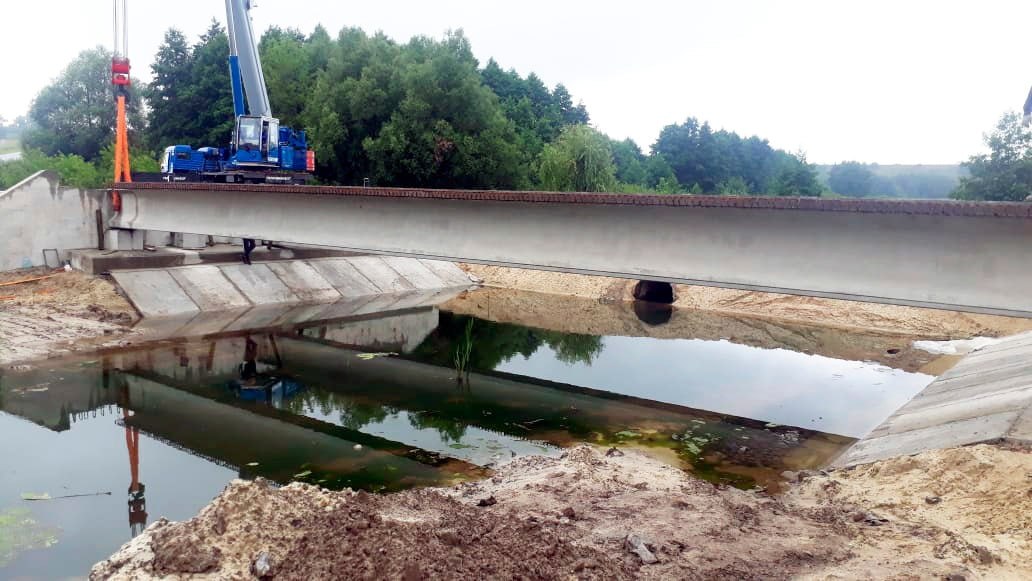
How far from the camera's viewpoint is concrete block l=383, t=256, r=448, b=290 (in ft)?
121

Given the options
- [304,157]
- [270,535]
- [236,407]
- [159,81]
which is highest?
[159,81]

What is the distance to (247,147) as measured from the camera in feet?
98.2

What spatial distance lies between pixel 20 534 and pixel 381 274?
26225 mm

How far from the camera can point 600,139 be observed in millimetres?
47094

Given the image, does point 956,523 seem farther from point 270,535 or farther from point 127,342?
point 127,342

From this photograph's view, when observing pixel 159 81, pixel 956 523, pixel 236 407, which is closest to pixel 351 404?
pixel 236 407

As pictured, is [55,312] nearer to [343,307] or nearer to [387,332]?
[343,307]

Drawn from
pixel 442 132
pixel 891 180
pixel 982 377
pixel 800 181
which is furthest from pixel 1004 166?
pixel 891 180

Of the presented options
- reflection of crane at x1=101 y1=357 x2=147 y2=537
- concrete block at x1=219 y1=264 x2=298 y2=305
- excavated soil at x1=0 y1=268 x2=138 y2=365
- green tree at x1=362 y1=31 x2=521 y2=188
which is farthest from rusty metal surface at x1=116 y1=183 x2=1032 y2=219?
green tree at x1=362 y1=31 x2=521 y2=188

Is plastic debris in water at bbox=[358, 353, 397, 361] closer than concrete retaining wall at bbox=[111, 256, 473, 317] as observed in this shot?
Yes

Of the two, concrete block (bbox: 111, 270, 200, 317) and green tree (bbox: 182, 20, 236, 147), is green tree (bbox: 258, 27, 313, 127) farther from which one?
concrete block (bbox: 111, 270, 200, 317)

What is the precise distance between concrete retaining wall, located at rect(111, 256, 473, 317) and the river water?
13.8ft

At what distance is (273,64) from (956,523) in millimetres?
54411

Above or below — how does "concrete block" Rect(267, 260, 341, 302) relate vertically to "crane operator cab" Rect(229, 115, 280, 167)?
below
